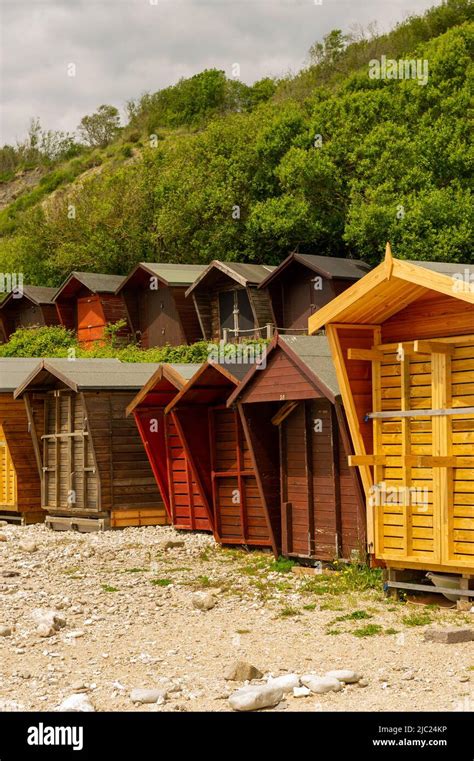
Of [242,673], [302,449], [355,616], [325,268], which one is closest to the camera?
[242,673]

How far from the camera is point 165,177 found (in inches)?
2096

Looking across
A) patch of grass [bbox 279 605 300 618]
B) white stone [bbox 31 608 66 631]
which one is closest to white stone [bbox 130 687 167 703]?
white stone [bbox 31 608 66 631]

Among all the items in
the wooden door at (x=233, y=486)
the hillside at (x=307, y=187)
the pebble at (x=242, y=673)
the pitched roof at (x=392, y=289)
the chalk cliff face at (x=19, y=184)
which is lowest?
the pebble at (x=242, y=673)

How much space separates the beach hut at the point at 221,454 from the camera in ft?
61.7

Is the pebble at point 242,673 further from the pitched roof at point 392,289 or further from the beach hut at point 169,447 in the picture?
the beach hut at point 169,447

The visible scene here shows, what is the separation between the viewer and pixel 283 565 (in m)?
16.7

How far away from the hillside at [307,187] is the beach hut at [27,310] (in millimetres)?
3503

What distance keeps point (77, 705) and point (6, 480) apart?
18.6m

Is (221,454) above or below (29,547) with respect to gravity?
above

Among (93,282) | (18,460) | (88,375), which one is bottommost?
(18,460)

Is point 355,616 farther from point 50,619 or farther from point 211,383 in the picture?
point 211,383

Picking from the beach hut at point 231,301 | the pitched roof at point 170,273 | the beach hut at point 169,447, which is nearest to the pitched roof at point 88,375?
the beach hut at point 169,447

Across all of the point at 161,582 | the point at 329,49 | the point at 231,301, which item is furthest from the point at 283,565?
the point at 329,49
